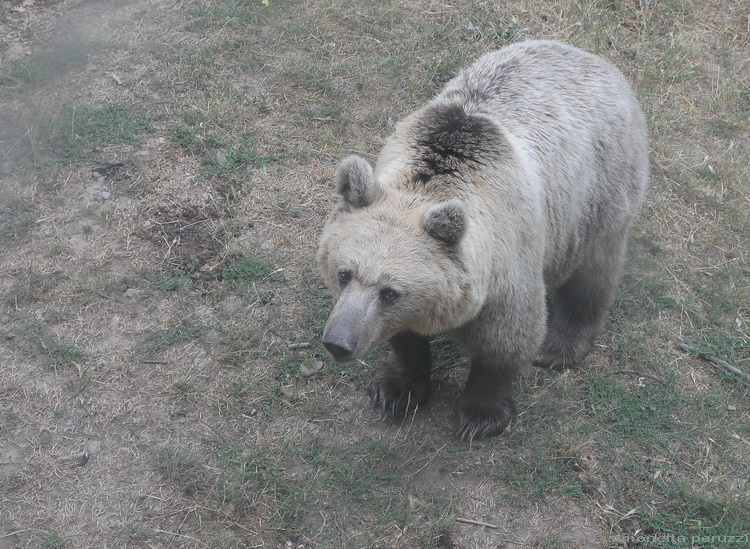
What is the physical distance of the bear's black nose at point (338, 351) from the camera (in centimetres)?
378

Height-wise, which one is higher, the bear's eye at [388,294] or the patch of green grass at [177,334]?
the bear's eye at [388,294]

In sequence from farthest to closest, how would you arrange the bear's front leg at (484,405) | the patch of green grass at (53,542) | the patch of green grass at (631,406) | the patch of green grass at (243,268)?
the patch of green grass at (243,268) < the patch of green grass at (631,406) < the bear's front leg at (484,405) < the patch of green grass at (53,542)

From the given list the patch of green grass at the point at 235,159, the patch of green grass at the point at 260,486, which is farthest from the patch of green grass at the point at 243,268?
the patch of green grass at the point at 260,486

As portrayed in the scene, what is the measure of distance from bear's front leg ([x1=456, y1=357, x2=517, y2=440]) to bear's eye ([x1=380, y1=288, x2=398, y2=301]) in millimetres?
1064

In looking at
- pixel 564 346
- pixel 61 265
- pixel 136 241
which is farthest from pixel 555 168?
pixel 61 265

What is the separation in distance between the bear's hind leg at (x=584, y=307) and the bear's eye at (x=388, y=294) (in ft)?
6.64

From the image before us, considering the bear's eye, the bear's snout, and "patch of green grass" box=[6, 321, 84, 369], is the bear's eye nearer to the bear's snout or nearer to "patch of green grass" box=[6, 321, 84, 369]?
the bear's snout

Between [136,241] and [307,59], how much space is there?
279 cm

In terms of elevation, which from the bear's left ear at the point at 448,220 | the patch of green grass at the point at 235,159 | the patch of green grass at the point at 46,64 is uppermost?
the bear's left ear at the point at 448,220

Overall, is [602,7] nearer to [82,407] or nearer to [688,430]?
[688,430]

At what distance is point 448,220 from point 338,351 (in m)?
0.86

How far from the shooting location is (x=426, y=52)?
25.6 feet

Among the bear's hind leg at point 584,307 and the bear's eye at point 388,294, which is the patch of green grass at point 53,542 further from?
the bear's hind leg at point 584,307

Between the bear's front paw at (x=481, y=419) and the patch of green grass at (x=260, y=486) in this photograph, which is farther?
the bear's front paw at (x=481, y=419)
